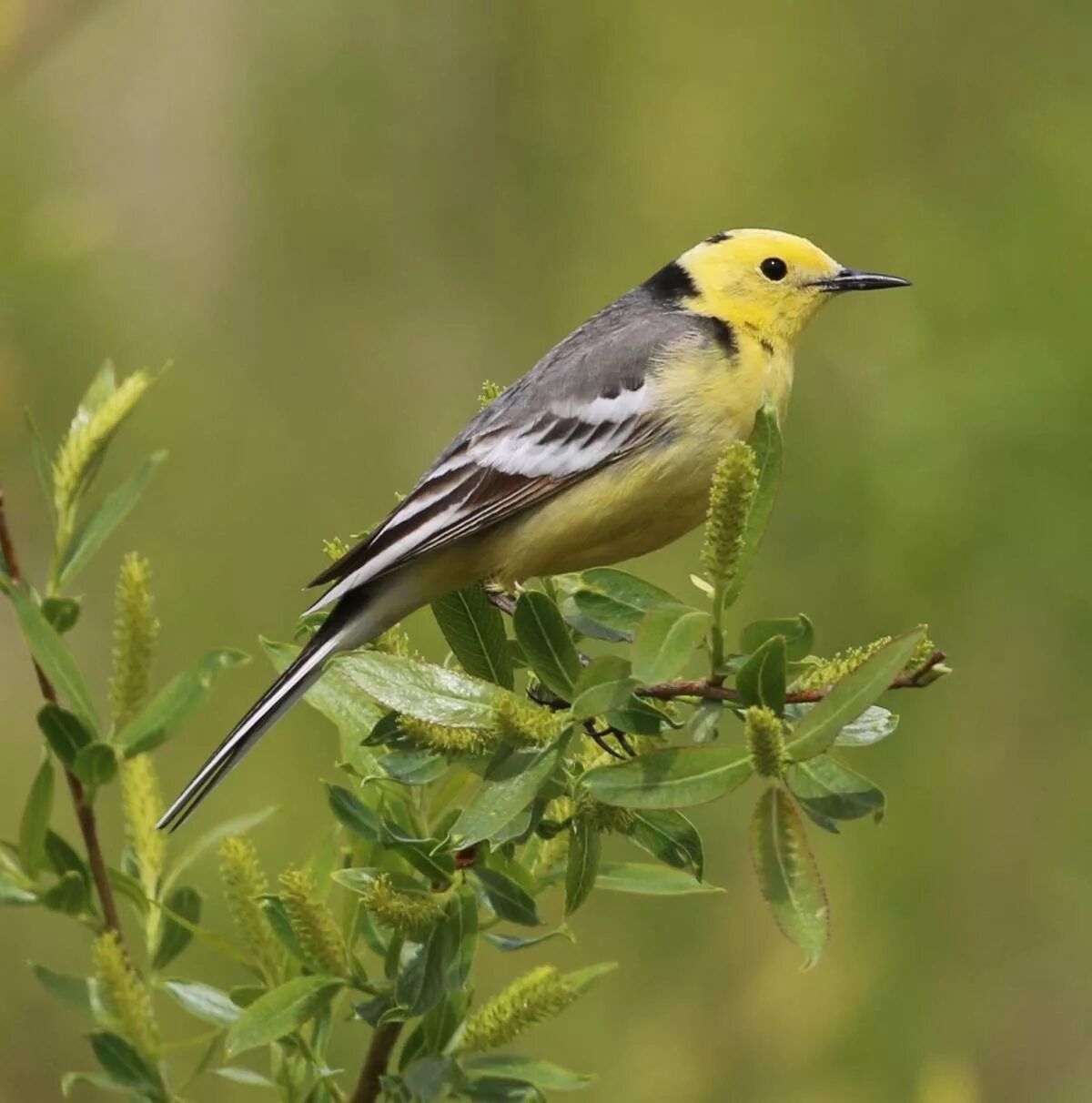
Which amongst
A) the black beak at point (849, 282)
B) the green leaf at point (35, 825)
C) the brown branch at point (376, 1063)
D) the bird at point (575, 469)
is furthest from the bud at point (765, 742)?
the black beak at point (849, 282)

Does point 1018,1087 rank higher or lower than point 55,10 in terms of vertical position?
lower

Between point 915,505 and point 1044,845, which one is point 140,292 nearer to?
point 915,505

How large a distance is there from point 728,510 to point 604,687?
0.68ft

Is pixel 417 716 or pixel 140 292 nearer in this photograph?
pixel 417 716

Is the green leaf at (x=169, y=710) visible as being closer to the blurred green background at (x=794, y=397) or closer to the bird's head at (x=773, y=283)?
the blurred green background at (x=794, y=397)

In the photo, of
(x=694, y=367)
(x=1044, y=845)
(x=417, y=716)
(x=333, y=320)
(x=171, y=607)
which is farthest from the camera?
(x=333, y=320)

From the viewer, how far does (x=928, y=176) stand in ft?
11.9

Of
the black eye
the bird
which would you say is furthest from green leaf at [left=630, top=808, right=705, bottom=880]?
the black eye

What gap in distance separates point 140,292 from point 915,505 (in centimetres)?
202

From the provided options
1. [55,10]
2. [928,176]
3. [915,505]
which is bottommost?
[915,505]

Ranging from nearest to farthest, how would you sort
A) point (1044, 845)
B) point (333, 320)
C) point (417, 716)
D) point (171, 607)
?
1. point (417, 716)
2. point (1044, 845)
3. point (171, 607)
4. point (333, 320)

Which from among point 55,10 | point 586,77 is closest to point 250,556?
point 55,10

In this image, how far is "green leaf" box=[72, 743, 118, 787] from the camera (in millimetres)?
1568

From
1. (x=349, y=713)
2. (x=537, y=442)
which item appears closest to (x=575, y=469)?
(x=537, y=442)
